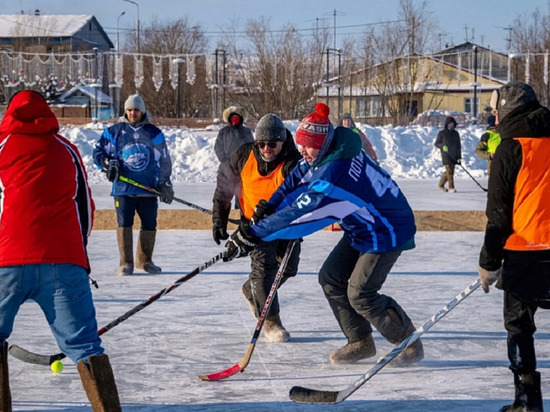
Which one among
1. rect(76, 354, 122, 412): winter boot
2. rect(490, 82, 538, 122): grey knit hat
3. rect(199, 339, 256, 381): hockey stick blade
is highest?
rect(490, 82, 538, 122): grey knit hat

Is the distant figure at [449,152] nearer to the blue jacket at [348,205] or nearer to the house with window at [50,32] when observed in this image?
the blue jacket at [348,205]

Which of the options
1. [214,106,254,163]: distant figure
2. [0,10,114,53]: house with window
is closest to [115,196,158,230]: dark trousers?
[214,106,254,163]: distant figure

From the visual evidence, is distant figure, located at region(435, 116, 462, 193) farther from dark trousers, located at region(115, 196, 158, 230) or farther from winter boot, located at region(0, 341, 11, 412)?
winter boot, located at region(0, 341, 11, 412)

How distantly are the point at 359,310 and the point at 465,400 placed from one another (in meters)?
0.66

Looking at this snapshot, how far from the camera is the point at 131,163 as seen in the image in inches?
246

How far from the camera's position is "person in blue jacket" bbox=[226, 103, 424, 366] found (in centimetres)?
353

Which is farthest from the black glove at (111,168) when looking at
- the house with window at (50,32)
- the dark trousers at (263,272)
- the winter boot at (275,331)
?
the house with window at (50,32)

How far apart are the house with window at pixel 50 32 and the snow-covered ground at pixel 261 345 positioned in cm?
4050

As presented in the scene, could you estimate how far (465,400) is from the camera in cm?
334

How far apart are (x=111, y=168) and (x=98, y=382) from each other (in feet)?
11.6

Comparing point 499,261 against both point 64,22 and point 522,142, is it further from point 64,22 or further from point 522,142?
point 64,22

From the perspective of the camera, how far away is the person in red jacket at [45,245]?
273 centimetres

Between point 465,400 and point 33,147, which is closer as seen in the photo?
point 33,147

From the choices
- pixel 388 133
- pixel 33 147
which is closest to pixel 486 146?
pixel 33 147
